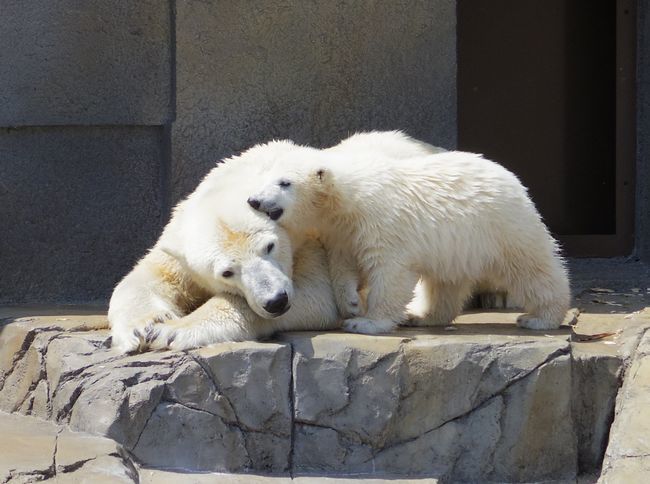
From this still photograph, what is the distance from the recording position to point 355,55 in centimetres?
577

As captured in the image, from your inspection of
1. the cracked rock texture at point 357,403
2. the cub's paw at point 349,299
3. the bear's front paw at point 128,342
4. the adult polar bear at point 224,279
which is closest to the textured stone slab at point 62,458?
the cracked rock texture at point 357,403

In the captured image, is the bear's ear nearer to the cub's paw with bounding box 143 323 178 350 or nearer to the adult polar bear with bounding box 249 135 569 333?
the adult polar bear with bounding box 249 135 569 333

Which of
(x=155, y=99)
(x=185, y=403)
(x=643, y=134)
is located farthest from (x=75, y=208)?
(x=643, y=134)

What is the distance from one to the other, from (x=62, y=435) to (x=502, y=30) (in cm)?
451

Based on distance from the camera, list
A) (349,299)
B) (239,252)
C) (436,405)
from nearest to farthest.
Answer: (239,252) < (436,405) < (349,299)

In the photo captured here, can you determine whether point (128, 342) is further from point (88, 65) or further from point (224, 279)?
point (88, 65)

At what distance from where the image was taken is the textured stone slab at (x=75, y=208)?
5.85 m

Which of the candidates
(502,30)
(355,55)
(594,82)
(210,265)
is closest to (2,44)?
(355,55)

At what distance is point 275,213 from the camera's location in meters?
4.10

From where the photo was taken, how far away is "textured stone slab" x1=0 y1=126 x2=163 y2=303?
19.2 ft

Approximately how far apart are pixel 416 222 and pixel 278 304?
64cm

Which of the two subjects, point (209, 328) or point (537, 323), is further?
point (537, 323)

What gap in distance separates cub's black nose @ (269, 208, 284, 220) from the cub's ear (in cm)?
18

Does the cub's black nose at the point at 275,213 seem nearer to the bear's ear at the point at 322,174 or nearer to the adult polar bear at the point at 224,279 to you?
the adult polar bear at the point at 224,279
